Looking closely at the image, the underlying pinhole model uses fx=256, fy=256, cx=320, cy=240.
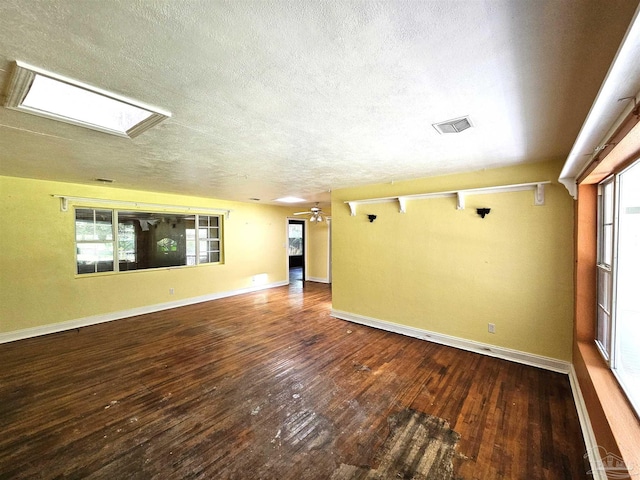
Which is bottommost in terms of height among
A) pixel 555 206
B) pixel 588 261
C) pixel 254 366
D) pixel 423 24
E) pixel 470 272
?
pixel 254 366

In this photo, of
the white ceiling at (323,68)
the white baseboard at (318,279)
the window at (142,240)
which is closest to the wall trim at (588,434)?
the white ceiling at (323,68)

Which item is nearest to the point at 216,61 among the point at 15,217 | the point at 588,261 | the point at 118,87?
the point at 118,87

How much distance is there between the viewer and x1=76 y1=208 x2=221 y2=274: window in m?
4.49

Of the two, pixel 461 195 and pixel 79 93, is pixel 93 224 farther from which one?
pixel 461 195

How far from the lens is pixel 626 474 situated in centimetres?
121

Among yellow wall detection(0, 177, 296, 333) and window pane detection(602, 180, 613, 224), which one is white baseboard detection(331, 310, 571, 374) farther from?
yellow wall detection(0, 177, 296, 333)

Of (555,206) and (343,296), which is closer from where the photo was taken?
(555,206)

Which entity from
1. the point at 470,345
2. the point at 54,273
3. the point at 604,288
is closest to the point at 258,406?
the point at 470,345

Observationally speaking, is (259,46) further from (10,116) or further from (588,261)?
(588,261)

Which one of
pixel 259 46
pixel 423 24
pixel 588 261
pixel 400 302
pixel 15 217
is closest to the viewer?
pixel 423 24

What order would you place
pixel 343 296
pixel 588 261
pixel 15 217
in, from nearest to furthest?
pixel 588 261
pixel 15 217
pixel 343 296

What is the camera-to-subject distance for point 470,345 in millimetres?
3400

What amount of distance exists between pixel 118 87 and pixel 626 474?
328cm

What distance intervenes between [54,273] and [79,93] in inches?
148
